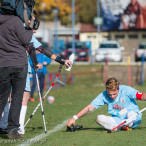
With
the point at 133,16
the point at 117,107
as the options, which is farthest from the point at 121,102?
the point at 133,16

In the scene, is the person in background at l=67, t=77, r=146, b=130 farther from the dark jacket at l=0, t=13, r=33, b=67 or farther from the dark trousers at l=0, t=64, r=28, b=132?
the dark jacket at l=0, t=13, r=33, b=67

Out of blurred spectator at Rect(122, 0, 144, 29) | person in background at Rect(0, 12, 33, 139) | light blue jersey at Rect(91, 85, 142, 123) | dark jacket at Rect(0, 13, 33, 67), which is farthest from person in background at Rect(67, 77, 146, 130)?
blurred spectator at Rect(122, 0, 144, 29)

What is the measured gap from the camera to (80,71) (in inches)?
1097

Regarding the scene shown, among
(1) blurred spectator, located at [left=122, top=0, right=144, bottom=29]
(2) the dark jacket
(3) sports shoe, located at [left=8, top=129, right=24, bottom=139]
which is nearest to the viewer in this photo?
(2) the dark jacket

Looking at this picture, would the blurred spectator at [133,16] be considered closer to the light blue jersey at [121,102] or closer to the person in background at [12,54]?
the light blue jersey at [121,102]

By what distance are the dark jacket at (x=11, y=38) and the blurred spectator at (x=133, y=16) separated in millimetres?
46626

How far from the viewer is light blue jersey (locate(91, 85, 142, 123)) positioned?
7297 millimetres

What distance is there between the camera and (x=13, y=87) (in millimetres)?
6719

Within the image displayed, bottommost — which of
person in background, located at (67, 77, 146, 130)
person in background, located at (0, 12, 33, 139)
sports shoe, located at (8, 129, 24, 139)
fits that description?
sports shoe, located at (8, 129, 24, 139)

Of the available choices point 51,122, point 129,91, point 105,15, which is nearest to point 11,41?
point 129,91

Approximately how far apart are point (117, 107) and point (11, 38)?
2.08m

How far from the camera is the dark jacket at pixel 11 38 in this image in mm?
6473

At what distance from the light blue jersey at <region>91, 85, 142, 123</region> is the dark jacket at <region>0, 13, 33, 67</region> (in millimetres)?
1573

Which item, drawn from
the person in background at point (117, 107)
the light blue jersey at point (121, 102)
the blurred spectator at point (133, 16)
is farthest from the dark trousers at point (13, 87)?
the blurred spectator at point (133, 16)
